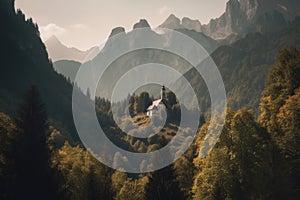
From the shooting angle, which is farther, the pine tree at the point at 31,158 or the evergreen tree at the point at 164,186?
the evergreen tree at the point at 164,186

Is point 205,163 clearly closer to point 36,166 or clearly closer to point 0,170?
point 36,166

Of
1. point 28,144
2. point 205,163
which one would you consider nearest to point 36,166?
point 28,144

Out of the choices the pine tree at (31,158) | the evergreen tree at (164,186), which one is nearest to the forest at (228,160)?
the pine tree at (31,158)

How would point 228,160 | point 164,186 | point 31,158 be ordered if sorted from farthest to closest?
point 164,186 < point 228,160 < point 31,158

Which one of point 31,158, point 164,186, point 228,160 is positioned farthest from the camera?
point 164,186

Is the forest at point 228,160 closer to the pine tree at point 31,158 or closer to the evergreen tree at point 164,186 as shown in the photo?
the pine tree at point 31,158

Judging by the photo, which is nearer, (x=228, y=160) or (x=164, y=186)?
(x=228, y=160)

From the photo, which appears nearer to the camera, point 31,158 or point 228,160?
point 31,158

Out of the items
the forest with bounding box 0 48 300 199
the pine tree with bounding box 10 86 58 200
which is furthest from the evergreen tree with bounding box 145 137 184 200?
the pine tree with bounding box 10 86 58 200

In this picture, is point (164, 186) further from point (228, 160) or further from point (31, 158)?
point (31, 158)

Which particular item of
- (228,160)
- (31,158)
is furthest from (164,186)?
(31,158)

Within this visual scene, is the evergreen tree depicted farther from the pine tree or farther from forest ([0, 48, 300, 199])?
the pine tree

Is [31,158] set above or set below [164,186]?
below

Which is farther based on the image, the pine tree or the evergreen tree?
the evergreen tree
